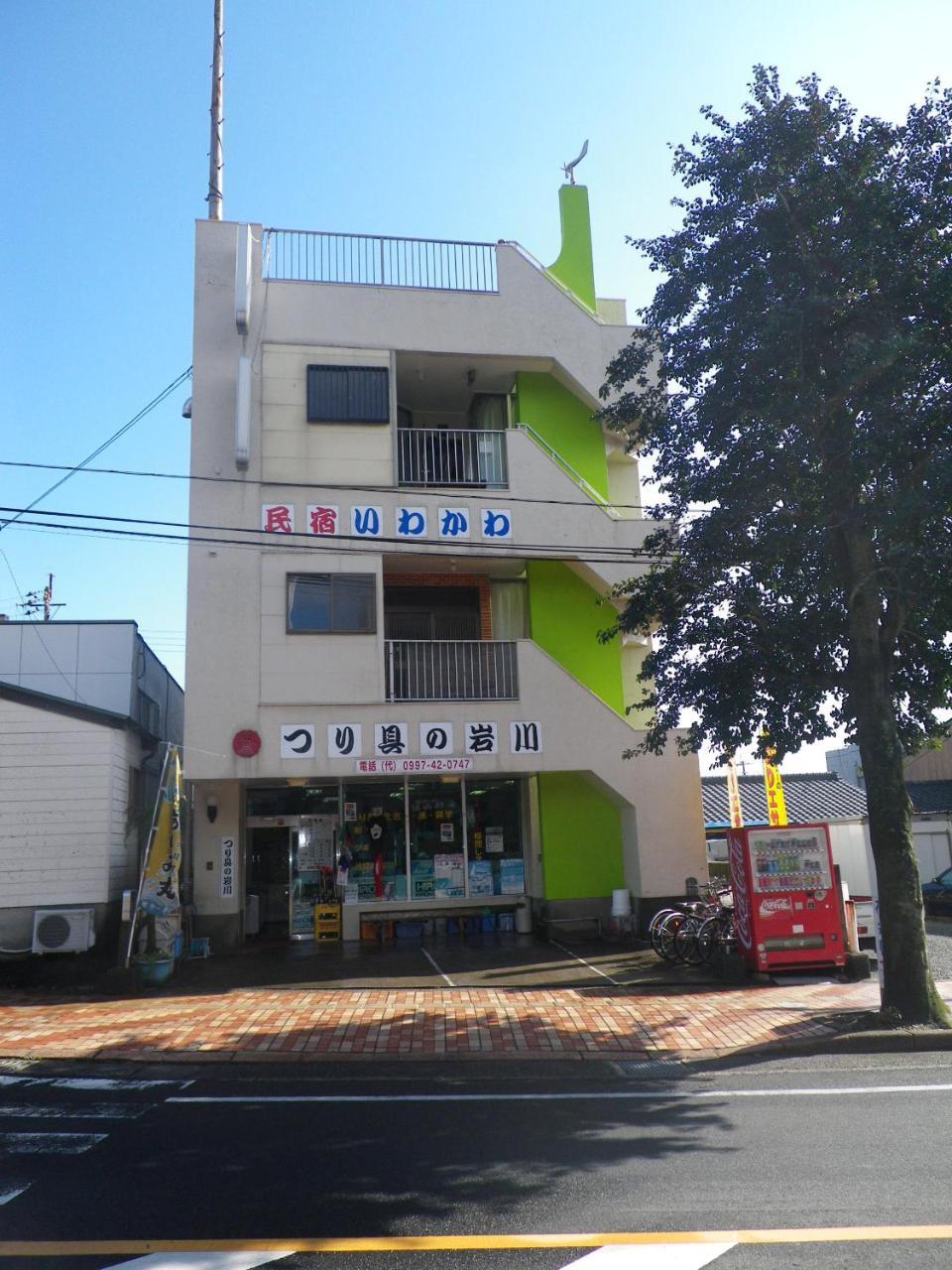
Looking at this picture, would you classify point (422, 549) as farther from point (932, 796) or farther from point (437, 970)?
point (932, 796)

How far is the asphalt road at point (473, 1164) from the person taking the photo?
15.3ft

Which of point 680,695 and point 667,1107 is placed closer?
point 667,1107

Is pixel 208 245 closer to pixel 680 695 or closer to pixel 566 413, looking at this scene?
pixel 566 413

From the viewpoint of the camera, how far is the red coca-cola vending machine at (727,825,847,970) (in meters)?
13.0

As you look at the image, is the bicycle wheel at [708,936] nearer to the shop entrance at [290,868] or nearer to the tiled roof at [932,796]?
the shop entrance at [290,868]

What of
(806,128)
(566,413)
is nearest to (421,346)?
(566,413)

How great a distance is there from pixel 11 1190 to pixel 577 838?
43.4ft

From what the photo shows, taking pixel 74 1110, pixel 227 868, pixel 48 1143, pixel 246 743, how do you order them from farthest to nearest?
pixel 227 868, pixel 246 743, pixel 74 1110, pixel 48 1143

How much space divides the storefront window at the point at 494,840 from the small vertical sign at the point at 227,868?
4.44 m

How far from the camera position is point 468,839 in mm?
18078

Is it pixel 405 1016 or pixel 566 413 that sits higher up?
pixel 566 413

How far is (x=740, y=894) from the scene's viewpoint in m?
13.3

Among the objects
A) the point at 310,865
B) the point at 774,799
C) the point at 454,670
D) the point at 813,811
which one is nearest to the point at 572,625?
the point at 454,670

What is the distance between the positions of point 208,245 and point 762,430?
36.2 feet
